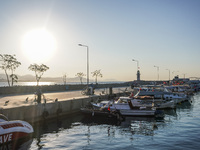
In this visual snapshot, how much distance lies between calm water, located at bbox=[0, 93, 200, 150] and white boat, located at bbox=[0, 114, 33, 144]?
907 mm

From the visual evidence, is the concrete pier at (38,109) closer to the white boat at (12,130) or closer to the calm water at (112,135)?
the calm water at (112,135)

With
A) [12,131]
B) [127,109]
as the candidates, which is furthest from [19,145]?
[127,109]

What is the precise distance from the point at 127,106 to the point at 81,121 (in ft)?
26.7

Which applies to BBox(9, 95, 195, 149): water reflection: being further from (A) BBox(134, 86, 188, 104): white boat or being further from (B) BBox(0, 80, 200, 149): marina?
(A) BBox(134, 86, 188, 104): white boat

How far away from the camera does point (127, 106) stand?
31891mm

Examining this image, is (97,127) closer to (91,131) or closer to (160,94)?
(91,131)

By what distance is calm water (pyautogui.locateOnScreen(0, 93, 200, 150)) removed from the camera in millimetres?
17391

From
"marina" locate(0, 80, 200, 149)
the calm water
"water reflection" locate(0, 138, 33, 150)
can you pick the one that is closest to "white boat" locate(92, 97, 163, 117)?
Result: "marina" locate(0, 80, 200, 149)

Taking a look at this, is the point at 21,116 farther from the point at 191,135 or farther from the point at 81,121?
the point at 191,135

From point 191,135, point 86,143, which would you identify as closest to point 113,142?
point 86,143

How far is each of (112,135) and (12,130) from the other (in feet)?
30.9

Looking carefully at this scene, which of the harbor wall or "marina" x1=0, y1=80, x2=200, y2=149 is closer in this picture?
"marina" x1=0, y1=80, x2=200, y2=149

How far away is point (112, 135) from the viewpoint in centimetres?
2069

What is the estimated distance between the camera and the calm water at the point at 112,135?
17391 millimetres
